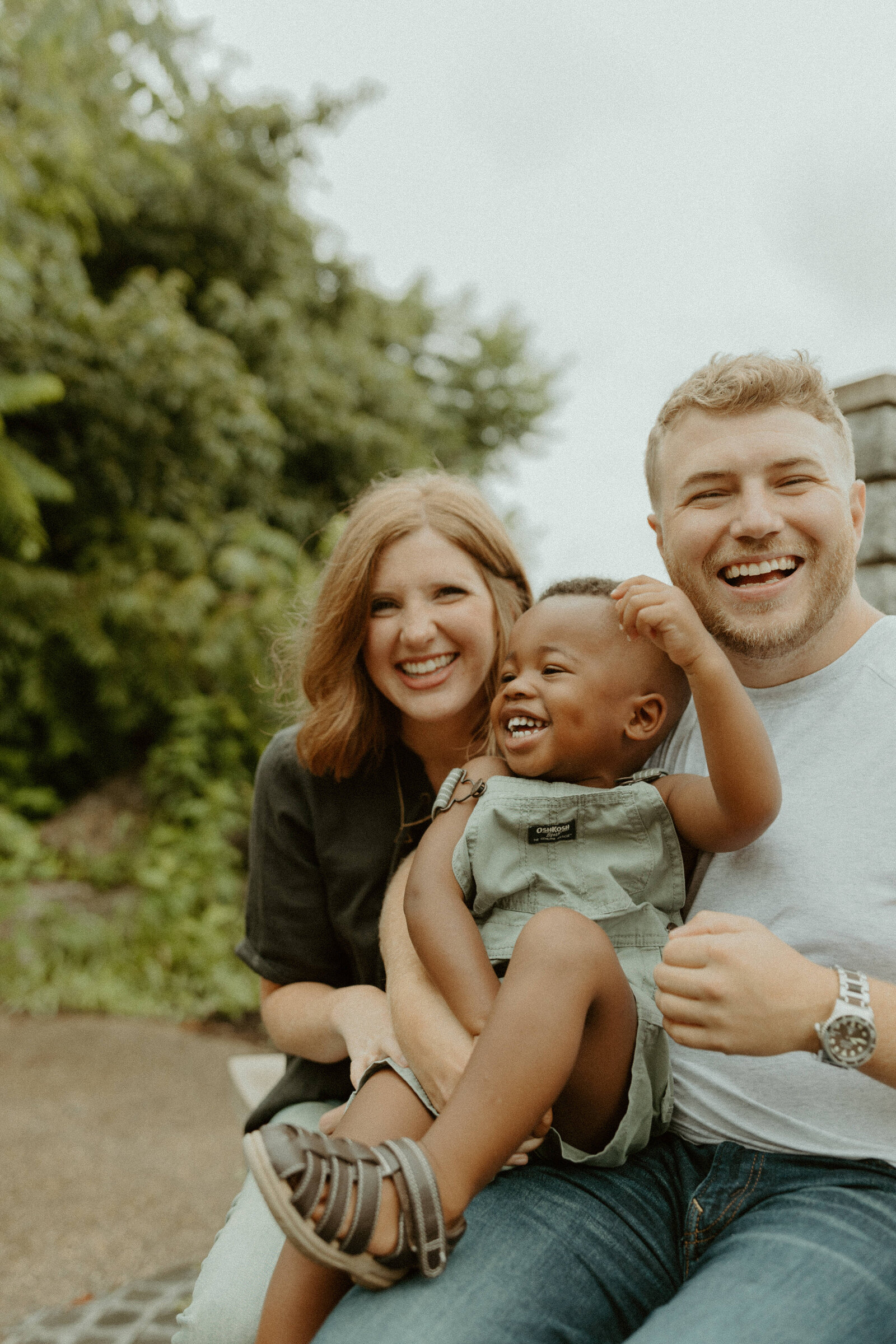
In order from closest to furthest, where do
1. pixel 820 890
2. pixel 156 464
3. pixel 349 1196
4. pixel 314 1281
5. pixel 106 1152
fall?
pixel 349 1196, pixel 314 1281, pixel 820 890, pixel 106 1152, pixel 156 464

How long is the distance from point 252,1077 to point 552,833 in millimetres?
2454

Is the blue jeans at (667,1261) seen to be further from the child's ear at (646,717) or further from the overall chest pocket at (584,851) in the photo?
the child's ear at (646,717)

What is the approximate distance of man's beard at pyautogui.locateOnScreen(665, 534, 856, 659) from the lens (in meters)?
1.80

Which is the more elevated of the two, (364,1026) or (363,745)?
(363,745)

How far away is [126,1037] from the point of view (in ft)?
17.5

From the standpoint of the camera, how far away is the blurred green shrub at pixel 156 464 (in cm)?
570

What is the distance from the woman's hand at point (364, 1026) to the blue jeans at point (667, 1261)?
315 millimetres

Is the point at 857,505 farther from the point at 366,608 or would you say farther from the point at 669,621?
the point at 366,608

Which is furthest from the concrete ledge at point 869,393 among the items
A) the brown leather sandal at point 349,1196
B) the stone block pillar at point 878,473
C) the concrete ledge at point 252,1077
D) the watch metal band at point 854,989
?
the concrete ledge at point 252,1077

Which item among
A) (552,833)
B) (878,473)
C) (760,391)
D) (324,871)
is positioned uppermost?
(878,473)

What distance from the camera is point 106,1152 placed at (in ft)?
13.8

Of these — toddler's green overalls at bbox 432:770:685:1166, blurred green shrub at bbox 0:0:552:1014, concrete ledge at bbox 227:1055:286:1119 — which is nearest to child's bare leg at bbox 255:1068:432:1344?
toddler's green overalls at bbox 432:770:685:1166

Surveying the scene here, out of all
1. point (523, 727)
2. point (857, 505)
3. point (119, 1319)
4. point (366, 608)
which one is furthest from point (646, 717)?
point (119, 1319)

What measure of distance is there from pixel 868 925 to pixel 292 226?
7752mm
